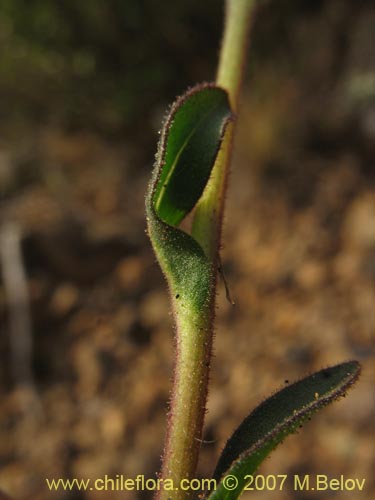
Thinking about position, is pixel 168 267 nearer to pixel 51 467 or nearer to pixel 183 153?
pixel 183 153

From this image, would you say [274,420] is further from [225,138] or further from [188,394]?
[225,138]

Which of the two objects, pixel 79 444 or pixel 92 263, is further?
pixel 92 263

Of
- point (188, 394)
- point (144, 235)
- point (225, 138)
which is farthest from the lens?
point (144, 235)

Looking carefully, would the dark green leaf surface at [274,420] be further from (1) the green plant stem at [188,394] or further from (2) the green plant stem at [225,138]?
(2) the green plant stem at [225,138]

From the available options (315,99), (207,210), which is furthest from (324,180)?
(207,210)

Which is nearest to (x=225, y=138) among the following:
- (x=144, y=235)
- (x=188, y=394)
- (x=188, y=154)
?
(x=188, y=154)

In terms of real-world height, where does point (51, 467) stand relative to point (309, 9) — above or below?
below

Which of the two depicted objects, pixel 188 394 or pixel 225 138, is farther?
pixel 225 138
